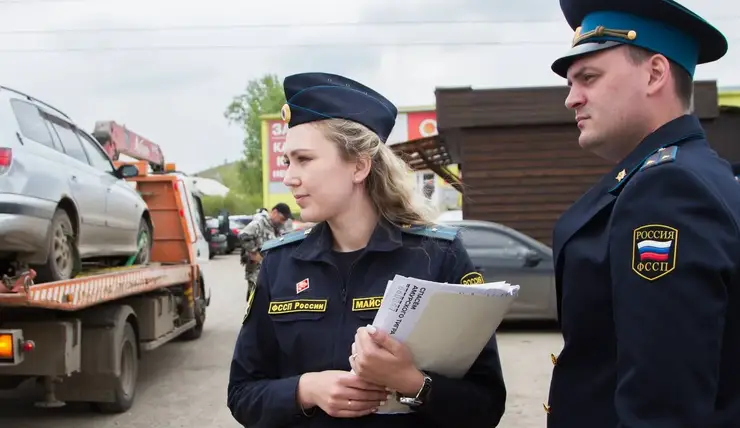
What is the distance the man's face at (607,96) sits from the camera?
5.02 feet

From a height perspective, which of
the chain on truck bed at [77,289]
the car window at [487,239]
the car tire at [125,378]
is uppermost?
the chain on truck bed at [77,289]

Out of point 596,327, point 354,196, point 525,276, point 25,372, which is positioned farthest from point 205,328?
point 596,327

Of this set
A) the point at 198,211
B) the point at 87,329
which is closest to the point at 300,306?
the point at 87,329

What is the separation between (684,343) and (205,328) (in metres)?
10.6

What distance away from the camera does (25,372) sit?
4.98 m

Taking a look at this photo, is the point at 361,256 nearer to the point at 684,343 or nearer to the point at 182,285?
the point at 684,343

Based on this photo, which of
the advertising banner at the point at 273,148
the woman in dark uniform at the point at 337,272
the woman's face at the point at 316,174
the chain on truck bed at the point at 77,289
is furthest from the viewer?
the advertising banner at the point at 273,148

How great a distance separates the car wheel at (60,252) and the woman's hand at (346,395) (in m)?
3.96

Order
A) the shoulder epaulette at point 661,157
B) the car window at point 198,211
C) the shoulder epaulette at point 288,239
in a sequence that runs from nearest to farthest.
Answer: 1. the shoulder epaulette at point 661,157
2. the shoulder epaulette at point 288,239
3. the car window at point 198,211

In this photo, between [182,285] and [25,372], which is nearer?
[25,372]

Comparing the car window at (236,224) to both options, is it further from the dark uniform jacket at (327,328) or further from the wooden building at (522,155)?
the dark uniform jacket at (327,328)

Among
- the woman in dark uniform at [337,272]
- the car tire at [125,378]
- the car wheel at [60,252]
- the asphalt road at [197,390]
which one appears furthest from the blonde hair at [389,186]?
the car tire at [125,378]

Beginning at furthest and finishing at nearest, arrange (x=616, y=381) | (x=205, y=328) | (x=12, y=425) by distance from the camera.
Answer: (x=205, y=328), (x=12, y=425), (x=616, y=381)

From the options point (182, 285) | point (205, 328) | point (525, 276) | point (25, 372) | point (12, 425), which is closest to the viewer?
point (25, 372)
